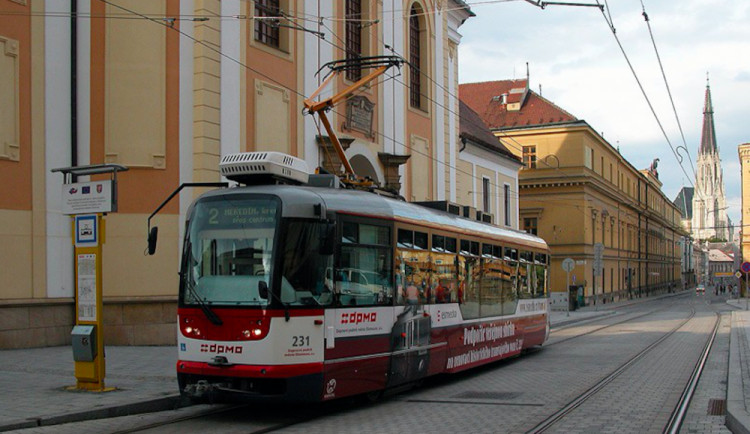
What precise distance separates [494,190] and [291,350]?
108 feet

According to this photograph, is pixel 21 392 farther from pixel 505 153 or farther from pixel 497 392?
pixel 505 153

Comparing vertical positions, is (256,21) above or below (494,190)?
above

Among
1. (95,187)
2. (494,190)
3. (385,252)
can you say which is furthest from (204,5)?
(494,190)

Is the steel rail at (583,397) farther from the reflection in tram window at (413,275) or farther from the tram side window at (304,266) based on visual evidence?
the tram side window at (304,266)

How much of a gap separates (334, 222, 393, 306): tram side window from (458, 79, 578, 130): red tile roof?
50.6 metres

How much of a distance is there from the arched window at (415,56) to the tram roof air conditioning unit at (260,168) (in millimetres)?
19896

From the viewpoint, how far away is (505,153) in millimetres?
43188

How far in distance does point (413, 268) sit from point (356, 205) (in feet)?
5.88

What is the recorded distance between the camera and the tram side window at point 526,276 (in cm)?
1781

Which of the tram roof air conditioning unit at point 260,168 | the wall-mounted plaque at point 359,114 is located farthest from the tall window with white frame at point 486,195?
the tram roof air conditioning unit at point 260,168

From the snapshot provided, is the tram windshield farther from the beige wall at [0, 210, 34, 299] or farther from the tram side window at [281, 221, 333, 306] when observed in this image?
the beige wall at [0, 210, 34, 299]

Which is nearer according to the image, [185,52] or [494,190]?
[185,52]

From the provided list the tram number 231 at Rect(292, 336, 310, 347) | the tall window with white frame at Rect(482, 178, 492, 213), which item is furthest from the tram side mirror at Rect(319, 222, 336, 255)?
the tall window with white frame at Rect(482, 178, 492, 213)

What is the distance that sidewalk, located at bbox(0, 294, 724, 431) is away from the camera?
971cm
